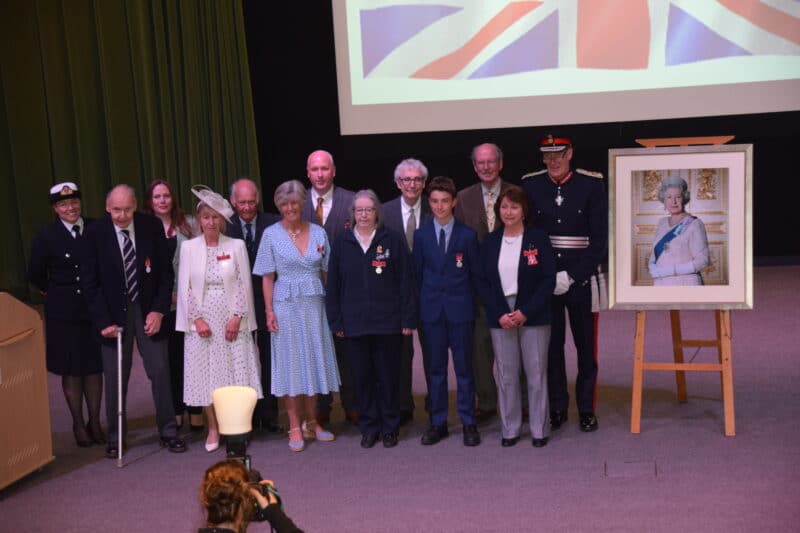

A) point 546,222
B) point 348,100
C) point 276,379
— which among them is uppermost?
point 348,100

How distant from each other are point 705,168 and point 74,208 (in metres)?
3.07

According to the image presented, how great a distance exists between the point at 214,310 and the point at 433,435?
1.22 meters

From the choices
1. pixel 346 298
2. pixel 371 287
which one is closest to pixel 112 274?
pixel 346 298

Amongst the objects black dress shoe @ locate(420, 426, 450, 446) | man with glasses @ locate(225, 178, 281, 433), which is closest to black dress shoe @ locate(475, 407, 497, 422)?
black dress shoe @ locate(420, 426, 450, 446)

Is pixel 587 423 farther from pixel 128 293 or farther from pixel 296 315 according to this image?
pixel 128 293

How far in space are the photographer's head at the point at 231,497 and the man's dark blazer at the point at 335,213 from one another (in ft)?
10.5

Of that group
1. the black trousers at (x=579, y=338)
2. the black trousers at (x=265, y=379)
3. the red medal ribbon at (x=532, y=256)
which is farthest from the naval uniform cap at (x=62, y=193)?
the black trousers at (x=579, y=338)

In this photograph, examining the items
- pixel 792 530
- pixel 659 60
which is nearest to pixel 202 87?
pixel 659 60

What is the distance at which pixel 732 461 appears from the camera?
420cm

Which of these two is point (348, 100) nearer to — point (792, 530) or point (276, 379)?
point (276, 379)

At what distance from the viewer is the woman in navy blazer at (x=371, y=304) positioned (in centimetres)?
466

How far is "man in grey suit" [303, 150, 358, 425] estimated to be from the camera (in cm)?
507

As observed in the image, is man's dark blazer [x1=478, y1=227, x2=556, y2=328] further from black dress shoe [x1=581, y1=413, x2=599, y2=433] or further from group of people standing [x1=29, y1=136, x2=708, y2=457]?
black dress shoe [x1=581, y1=413, x2=599, y2=433]

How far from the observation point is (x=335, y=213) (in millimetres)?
5098
